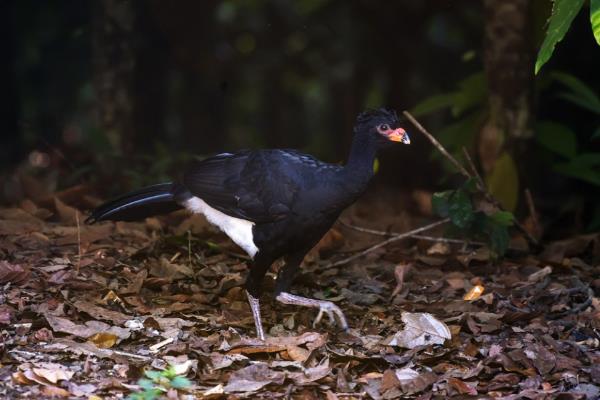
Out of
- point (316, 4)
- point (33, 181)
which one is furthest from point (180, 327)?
point (316, 4)

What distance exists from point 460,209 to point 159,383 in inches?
85.9

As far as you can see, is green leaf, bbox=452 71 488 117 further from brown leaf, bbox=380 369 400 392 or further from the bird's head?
brown leaf, bbox=380 369 400 392

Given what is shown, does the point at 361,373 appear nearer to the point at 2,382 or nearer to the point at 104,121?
the point at 2,382

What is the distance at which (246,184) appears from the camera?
15.1 feet

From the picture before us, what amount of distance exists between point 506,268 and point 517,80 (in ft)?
3.81

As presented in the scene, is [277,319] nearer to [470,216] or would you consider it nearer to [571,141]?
[470,216]

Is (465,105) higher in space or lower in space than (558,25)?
lower

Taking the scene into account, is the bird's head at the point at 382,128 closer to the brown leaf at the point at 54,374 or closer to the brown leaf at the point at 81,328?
the brown leaf at the point at 81,328

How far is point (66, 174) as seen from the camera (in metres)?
6.72

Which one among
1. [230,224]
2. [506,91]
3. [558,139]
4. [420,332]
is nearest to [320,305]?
[420,332]

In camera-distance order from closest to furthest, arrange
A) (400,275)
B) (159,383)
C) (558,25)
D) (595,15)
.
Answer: (159,383) → (595,15) → (558,25) → (400,275)

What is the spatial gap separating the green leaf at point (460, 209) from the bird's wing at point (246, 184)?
3.50 feet

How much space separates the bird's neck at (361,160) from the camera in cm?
442

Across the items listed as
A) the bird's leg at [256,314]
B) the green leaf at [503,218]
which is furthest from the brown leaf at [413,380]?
the green leaf at [503,218]
